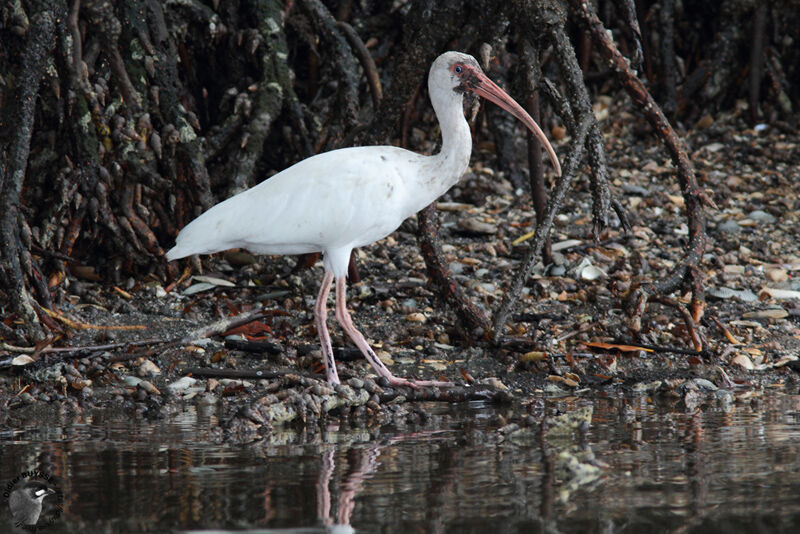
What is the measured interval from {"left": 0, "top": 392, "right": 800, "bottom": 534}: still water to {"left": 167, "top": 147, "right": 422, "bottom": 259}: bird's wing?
98 centimetres

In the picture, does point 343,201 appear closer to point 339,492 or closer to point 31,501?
point 339,492

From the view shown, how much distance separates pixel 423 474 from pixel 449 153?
214 centimetres

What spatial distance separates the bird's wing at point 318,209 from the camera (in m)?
5.00

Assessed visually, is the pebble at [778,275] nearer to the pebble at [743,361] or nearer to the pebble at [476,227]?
the pebble at [743,361]

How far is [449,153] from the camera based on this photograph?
17.0 ft

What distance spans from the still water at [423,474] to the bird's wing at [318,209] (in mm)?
975

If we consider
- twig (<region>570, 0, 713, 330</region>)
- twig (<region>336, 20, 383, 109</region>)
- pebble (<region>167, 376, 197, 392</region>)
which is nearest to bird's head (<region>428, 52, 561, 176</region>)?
twig (<region>570, 0, 713, 330</region>)

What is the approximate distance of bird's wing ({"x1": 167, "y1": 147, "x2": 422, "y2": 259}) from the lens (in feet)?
16.4

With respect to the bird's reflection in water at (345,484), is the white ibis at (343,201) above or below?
above

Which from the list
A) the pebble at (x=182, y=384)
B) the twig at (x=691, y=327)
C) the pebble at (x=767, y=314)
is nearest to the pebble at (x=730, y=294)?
the pebble at (x=767, y=314)

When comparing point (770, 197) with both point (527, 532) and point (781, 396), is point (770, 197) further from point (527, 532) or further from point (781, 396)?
point (527, 532)

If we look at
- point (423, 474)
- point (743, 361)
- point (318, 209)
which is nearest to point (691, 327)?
point (743, 361)

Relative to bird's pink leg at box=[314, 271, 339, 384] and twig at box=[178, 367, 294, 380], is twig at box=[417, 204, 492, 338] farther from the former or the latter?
twig at box=[178, 367, 294, 380]

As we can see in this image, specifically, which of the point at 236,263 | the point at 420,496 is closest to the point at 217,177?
the point at 236,263
